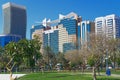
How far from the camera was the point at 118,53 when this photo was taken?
70.7 m

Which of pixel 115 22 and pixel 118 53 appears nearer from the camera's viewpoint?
pixel 118 53

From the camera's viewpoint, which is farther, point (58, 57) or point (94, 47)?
point (58, 57)

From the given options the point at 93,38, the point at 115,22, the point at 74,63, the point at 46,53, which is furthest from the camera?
the point at 115,22

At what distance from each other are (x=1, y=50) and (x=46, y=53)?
17320mm

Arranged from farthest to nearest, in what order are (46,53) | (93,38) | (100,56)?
(46,53) < (93,38) < (100,56)

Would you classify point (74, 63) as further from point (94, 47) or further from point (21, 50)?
point (21, 50)

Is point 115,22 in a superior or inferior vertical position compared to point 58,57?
superior

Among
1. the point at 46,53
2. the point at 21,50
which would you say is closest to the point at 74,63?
the point at 46,53

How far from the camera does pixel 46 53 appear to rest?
105 meters

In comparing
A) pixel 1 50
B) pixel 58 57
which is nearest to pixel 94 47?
pixel 1 50

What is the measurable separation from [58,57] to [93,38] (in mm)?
71874

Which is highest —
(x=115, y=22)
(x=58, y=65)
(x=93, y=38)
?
(x=115, y=22)

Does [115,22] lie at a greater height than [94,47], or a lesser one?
greater

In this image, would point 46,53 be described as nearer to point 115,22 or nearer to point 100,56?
point 100,56
